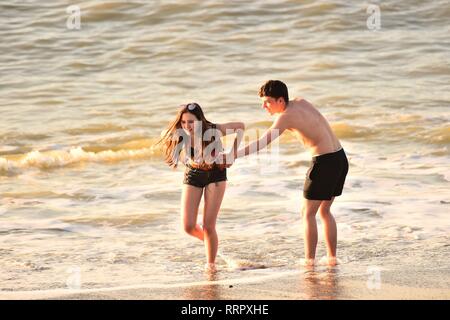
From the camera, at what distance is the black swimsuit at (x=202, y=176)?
284 inches

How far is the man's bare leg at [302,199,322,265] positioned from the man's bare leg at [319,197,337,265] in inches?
4.0

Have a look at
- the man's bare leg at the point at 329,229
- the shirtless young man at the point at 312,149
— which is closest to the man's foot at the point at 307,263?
the shirtless young man at the point at 312,149

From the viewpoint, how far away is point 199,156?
23.6 feet

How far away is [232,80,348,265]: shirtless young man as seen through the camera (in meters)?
7.01

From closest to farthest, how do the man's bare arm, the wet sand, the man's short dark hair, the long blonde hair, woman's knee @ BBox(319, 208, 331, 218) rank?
the wet sand → the man's bare arm → the man's short dark hair → the long blonde hair → woman's knee @ BBox(319, 208, 331, 218)

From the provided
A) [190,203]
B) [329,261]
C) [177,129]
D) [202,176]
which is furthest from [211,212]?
[329,261]

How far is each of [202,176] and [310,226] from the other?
36.5 inches

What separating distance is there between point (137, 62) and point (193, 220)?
37.5 ft

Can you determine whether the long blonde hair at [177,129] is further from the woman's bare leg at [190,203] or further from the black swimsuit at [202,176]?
the woman's bare leg at [190,203]

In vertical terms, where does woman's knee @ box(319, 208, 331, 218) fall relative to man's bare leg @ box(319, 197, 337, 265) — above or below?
above

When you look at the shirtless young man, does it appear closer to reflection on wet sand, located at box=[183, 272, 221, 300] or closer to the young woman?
the young woman

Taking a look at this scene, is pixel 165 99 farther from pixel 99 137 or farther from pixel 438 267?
pixel 438 267

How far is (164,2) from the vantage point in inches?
858

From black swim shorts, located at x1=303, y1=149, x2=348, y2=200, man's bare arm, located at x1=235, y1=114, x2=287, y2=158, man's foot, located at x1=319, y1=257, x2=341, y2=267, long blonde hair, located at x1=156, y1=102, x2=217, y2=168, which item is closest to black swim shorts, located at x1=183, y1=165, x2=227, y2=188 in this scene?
long blonde hair, located at x1=156, y1=102, x2=217, y2=168
